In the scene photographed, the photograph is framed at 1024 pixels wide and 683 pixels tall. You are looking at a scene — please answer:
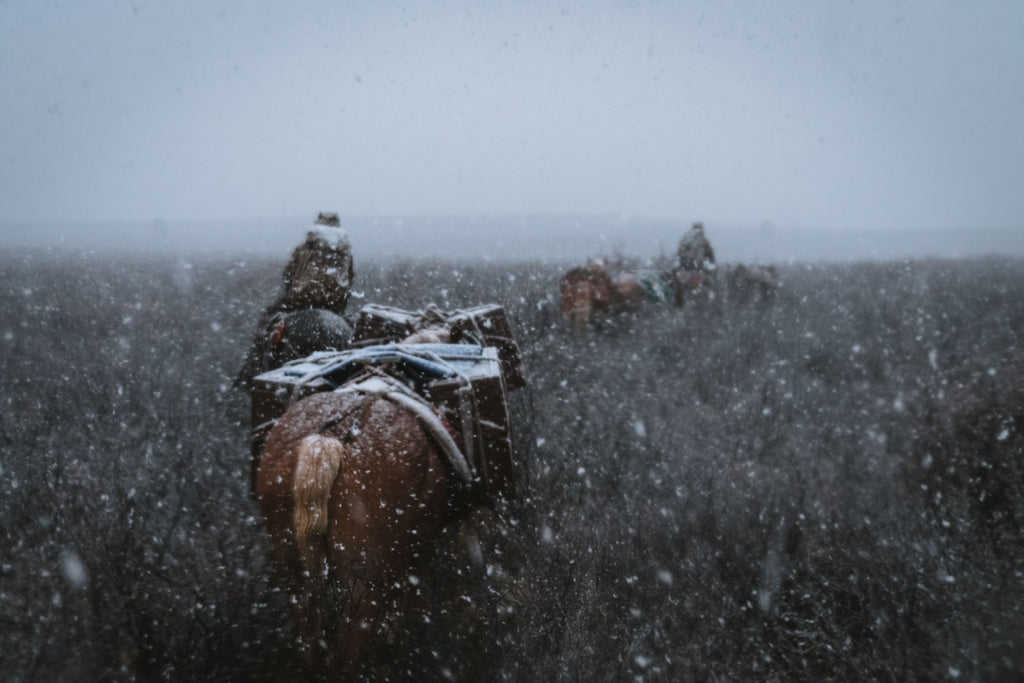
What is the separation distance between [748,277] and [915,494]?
9.25m

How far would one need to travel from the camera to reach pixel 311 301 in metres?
5.65

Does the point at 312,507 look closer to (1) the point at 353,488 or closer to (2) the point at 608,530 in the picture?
(1) the point at 353,488

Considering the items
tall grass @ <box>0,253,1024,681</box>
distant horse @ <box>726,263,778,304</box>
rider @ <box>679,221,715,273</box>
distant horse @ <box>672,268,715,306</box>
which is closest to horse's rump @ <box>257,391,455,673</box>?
tall grass @ <box>0,253,1024,681</box>

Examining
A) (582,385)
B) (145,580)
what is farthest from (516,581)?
(582,385)

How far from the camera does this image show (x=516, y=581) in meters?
3.15

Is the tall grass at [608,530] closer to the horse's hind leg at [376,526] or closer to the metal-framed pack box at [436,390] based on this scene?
the horse's hind leg at [376,526]

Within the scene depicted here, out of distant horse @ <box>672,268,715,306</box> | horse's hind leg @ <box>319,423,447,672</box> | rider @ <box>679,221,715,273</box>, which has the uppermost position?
rider @ <box>679,221,715,273</box>

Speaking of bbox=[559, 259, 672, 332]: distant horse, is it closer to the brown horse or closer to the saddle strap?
the saddle strap

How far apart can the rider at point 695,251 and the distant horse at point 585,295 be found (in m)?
3.46

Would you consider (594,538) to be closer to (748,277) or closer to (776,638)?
(776,638)

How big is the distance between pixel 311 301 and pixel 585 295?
5.45 meters

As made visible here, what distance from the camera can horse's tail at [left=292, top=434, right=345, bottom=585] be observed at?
6.97 ft

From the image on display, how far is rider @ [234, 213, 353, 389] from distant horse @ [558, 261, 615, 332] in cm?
494

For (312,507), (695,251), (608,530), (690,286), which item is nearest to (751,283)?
(695,251)
